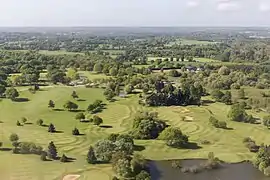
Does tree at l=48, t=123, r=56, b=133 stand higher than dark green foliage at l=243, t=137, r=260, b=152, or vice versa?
tree at l=48, t=123, r=56, b=133

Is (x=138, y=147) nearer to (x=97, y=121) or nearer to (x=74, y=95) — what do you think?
(x=97, y=121)

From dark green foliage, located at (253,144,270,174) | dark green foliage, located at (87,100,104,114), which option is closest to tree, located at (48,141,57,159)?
dark green foliage, located at (253,144,270,174)

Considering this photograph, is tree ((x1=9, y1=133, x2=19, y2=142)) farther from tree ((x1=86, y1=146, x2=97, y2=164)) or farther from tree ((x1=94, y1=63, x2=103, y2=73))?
tree ((x1=94, y1=63, x2=103, y2=73))

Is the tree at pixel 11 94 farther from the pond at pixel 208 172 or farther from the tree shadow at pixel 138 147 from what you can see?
the pond at pixel 208 172

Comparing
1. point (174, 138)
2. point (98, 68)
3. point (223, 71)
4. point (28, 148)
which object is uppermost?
point (98, 68)

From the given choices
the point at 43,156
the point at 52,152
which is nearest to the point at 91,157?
the point at 52,152

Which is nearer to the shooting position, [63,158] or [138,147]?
[63,158]

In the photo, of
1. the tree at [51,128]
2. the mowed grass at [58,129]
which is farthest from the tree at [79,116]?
the tree at [51,128]
